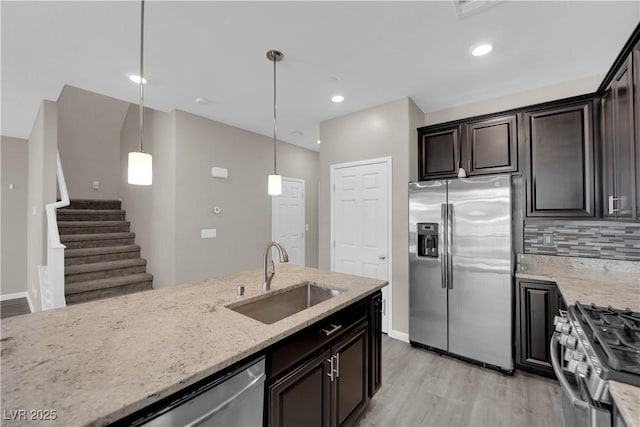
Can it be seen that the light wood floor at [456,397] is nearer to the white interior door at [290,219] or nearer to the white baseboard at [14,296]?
the white interior door at [290,219]

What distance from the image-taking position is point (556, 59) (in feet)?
7.63

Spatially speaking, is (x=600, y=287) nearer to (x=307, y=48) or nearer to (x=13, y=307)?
(x=307, y=48)

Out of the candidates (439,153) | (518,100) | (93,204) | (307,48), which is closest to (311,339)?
(307,48)

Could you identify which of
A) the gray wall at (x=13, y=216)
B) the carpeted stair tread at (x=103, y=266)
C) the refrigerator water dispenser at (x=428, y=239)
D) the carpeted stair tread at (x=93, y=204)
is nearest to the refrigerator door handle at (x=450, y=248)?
the refrigerator water dispenser at (x=428, y=239)

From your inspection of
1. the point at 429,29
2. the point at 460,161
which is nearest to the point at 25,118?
the point at 429,29

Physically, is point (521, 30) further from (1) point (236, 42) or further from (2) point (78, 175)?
(2) point (78, 175)

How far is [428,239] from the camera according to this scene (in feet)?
9.52

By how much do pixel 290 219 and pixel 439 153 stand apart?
2.88m

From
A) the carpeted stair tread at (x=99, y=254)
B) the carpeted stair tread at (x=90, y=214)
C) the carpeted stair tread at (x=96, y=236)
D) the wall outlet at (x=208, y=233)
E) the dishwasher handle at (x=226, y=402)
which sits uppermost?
the carpeted stair tread at (x=90, y=214)

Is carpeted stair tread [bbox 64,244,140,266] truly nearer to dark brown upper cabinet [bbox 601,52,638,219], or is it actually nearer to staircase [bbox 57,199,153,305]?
staircase [bbox 57,199,153,305]

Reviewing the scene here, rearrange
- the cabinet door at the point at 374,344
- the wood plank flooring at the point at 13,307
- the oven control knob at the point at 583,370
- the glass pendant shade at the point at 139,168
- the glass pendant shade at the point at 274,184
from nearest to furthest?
the oven control knob at the point at 583,370 < the glass pendant shade at the point at 139,168 < the cabinet door at the point at 374,344 < the glass pendant shade at the point at 274,184 < the wood plank flooring at the point at 13,307

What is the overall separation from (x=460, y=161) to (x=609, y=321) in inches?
80.9

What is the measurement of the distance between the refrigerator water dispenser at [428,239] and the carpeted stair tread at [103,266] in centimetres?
390

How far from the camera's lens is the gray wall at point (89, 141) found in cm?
527
